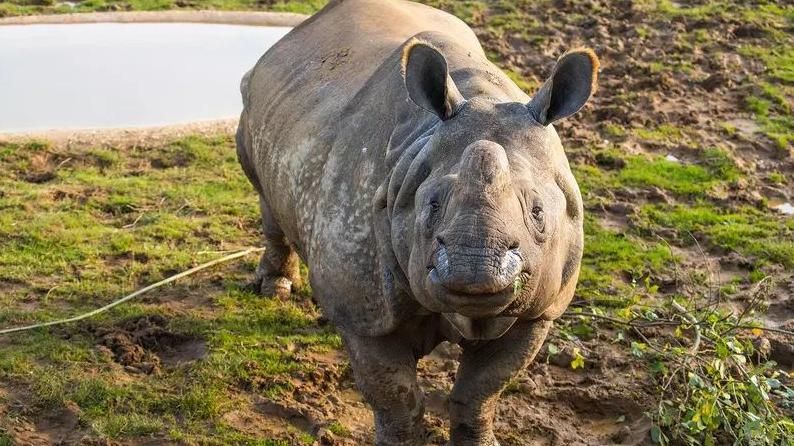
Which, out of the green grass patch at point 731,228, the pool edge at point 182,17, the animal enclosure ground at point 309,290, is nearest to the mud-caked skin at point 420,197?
the animal enclosure ground at point 309,290

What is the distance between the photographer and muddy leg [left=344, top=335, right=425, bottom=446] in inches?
181

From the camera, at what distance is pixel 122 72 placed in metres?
10.7

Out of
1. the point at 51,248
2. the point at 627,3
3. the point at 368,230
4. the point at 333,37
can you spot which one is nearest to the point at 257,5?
the point at 627,3

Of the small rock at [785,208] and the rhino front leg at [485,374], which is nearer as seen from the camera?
the rhino front leg at [485,374]

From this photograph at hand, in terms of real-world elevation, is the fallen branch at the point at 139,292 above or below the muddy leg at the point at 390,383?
below

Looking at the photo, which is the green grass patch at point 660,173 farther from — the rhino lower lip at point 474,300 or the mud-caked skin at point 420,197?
the rhino lower lip at point 474,300

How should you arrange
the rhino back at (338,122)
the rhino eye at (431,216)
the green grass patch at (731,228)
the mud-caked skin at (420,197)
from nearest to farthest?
the mud-caked skin at (420,197) < the rhino eye at (431,216) < the rhino back at (338,122) < the green grass patch at (731,228)

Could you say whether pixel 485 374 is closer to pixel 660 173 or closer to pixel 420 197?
pixel 420 197

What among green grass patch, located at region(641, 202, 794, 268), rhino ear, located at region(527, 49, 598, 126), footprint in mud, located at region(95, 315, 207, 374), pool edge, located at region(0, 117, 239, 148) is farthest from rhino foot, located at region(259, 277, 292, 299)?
rhino ear, located at region(527, 49, 598, 126)

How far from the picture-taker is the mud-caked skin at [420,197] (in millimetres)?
3461

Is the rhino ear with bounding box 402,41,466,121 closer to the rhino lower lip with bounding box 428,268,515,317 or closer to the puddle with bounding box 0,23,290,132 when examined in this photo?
the rhino lower lip with bounding box 428,268,515,317

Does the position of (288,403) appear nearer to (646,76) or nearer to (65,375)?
(65,375)

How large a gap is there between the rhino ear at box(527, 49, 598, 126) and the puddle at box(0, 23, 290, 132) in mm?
6193

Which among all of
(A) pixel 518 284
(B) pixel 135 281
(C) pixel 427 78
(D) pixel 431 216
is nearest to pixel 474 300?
(A) pixel 518 284
